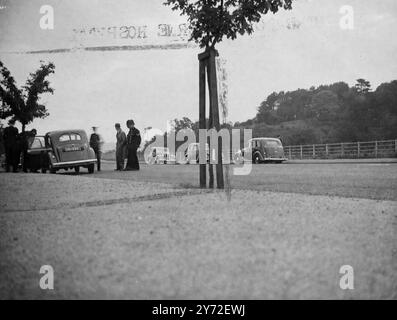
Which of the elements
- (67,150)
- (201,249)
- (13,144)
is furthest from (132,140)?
(201,249)

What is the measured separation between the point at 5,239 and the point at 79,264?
1.24m

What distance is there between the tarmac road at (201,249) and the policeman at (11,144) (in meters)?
12.2

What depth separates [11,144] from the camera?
16.7 metres

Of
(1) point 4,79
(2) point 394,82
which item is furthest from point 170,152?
(2) point 394,82

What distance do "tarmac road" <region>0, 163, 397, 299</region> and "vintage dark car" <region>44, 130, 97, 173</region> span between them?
35.9ft

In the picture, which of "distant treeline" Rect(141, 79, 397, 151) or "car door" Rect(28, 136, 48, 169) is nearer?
"car door" Rect(28, 136, 48, 169)

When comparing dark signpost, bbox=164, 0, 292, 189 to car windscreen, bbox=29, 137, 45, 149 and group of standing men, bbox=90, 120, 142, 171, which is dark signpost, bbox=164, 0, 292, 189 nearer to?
group of standing men, bbox=90, 120, 142, 171

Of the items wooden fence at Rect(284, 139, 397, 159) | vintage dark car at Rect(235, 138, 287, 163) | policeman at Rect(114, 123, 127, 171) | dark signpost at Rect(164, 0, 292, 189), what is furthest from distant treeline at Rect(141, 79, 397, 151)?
dark signpost at Rect(164, 0, 292, 189)

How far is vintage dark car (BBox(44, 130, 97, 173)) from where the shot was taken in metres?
16.2

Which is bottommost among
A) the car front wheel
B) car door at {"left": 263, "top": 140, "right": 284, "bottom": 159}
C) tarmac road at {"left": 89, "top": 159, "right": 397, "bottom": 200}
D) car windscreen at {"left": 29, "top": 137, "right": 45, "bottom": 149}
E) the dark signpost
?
tarmac road at {"left": 89, "top": 159, "right": 397, "bottom": 200}

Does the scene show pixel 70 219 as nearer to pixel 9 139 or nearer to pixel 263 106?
pixel 9 139

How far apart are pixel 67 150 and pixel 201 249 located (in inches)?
556

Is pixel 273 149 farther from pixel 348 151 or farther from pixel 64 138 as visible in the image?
pixel 64 138
